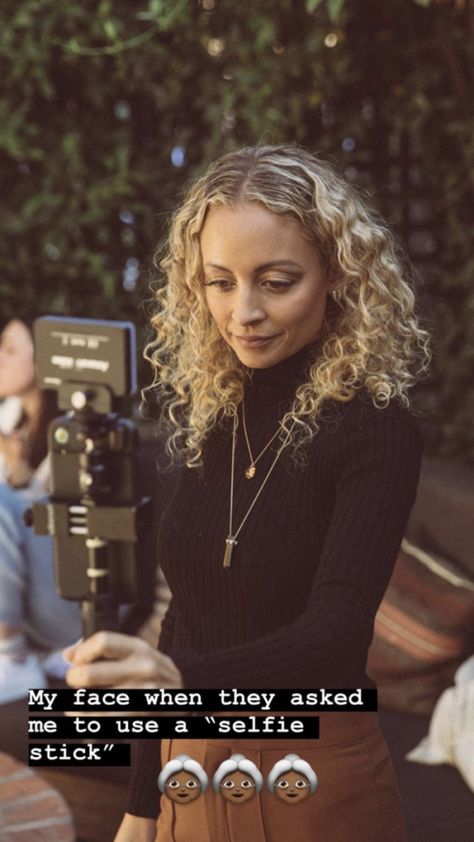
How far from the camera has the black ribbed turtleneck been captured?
3.12 ft

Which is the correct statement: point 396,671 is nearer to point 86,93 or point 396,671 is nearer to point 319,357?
point 319,357

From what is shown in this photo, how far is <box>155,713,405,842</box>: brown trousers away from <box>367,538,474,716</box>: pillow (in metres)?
1.45

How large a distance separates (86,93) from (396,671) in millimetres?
1993

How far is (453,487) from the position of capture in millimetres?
2756

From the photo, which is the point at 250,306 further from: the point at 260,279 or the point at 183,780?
the point at 183,780

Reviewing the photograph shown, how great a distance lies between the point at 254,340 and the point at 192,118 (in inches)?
101

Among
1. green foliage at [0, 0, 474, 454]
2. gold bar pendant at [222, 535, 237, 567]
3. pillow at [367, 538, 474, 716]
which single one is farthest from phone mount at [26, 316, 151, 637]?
green foliage at [0, 0, 474, 454]

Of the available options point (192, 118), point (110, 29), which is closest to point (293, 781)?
point (110, 29)

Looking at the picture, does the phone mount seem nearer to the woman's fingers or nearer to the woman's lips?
the woman's lips

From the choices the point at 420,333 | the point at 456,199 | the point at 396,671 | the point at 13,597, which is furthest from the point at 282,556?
the point at 456,199

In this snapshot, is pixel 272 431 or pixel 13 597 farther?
pixel 13 597

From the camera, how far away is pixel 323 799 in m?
1.06

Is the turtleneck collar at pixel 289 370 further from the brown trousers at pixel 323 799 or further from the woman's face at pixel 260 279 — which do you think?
the brown trousers at pixel 323 799

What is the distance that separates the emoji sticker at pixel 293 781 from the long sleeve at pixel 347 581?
11 cm
